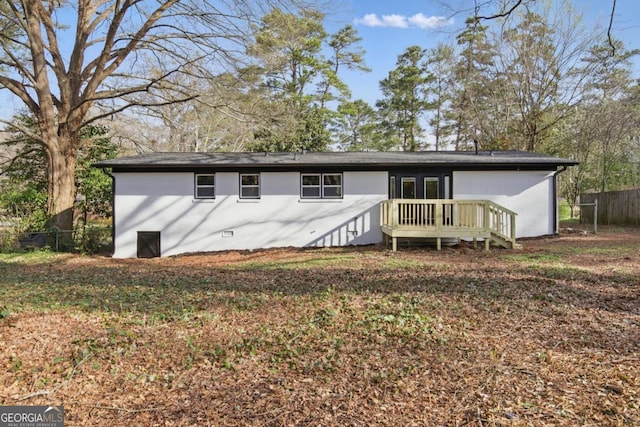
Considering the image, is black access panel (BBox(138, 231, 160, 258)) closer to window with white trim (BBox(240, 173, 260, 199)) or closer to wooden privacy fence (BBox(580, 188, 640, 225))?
window with white trim (BBox(240, 173, 260, 199))

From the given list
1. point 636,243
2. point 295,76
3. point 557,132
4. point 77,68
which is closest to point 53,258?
point 77,68

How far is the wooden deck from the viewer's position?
34.0 feet

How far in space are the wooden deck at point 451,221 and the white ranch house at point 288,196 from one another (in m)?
1.29

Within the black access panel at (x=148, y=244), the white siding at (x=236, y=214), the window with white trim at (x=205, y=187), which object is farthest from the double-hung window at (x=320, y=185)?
the black access panel at (x=148, y=244)

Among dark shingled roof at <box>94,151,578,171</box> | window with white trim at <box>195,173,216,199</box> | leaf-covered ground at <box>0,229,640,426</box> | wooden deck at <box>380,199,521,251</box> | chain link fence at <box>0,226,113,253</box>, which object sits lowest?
leaf-covered ground at <box>0,229,640,426</box>

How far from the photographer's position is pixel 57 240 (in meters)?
12.3

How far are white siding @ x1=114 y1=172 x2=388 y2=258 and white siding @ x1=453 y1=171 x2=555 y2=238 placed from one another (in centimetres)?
290

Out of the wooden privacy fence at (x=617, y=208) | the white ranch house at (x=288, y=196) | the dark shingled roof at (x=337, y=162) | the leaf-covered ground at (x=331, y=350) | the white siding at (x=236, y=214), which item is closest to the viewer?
the leaf-covered ground at (x=331, y=350)

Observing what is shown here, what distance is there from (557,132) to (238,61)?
21539 millimetres

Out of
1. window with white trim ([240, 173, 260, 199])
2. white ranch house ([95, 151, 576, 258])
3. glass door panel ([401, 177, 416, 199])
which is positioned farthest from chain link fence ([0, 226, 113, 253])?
glass door panel ([401, 177, 416, 199])

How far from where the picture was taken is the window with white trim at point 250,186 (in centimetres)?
1246

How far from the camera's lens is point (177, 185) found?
488 inches

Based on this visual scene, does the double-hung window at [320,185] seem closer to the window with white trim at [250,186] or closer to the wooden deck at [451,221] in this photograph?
the window with white trim at [250,186]

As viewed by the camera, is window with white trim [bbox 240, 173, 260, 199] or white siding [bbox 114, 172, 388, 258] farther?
window with white trim [bbox 240, 173, 260, 199]
